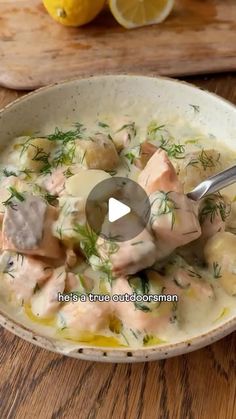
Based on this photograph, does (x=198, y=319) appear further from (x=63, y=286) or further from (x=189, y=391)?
(x=63, y=286)

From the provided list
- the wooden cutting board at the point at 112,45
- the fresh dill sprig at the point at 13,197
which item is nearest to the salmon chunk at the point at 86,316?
the fresh dill sprig at the point at 13,197

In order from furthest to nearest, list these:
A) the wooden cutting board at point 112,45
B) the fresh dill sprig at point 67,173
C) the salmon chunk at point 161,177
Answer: the wooden cutting board at point 112,45, the fresh dill sprig at point 67,173, the salmon chunk at point 161,177

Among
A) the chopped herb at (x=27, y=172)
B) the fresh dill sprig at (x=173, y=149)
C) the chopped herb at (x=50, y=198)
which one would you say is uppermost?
the chopped herb at (x=50, y=198)

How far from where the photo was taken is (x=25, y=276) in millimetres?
1214

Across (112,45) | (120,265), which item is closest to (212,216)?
(120,265)

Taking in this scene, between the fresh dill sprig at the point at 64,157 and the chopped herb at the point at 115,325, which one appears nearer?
the chopped herb at the point at 115,325

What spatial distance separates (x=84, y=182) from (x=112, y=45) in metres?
0.76

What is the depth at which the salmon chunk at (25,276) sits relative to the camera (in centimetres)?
121

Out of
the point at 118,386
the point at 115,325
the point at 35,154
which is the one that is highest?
the point at 35,154

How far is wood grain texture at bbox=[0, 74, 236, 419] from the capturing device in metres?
1.18

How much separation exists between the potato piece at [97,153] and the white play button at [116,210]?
0.62 feet

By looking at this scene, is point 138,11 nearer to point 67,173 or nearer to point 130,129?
point 130,129

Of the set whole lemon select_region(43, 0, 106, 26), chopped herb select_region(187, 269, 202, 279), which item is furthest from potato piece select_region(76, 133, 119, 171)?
whole lemon select_region(43, 0, 106, 26)

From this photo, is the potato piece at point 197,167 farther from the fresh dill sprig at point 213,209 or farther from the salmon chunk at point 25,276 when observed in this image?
the salmon chunk at point 25,276
